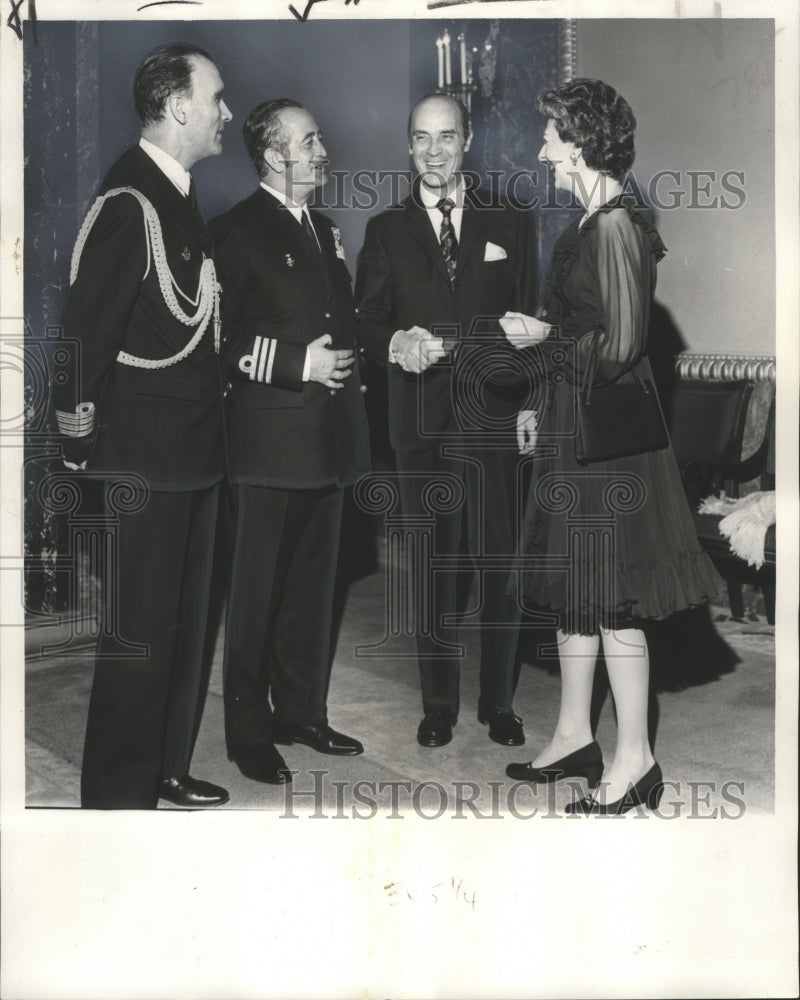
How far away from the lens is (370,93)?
308cm

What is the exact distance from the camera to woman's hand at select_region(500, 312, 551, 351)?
10.1 ft

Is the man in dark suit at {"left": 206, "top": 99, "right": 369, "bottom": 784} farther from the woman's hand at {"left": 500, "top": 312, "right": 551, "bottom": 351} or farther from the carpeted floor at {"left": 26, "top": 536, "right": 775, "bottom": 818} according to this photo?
the woman's hand at {"left": 500, "top": 312, "right": 551, "bottom": 351}

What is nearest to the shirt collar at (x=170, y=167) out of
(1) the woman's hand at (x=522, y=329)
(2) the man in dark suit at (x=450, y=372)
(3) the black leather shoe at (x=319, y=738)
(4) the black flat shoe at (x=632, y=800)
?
(2) the man in dark suit at (x=450, y=372)

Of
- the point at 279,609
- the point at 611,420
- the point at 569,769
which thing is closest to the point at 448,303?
the point at 611,420

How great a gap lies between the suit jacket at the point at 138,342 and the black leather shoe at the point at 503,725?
3.03ft

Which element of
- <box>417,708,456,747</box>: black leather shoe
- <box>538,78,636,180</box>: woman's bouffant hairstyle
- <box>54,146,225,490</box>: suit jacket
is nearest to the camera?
<box>54,146,225,490</box>: suit jacket

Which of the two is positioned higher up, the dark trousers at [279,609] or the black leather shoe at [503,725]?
the dark trousers at [279,609]

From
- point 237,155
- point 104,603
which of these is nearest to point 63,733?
point 104,603

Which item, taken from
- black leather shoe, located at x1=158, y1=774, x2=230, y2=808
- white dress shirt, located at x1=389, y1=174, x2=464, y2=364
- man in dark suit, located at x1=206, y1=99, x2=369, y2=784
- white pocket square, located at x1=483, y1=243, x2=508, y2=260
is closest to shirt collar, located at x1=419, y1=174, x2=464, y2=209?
white dress shirt, located at x1=389, y1=174, x2=464, y2=364

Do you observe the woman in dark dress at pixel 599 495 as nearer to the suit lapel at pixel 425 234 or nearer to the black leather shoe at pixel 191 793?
the suit lapel at pixel 425 234

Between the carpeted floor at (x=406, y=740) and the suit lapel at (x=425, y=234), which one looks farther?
the suit lapel at (x=425, y=234)

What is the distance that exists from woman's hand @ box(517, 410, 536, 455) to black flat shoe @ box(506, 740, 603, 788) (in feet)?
2.41

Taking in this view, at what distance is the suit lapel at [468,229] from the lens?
125 inches

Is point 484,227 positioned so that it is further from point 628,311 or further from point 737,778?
point 737,778
